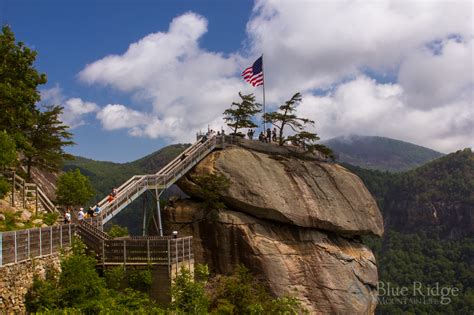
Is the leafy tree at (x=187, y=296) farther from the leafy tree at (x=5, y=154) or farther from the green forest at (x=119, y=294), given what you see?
the leafy tree at (x=5, y=154)

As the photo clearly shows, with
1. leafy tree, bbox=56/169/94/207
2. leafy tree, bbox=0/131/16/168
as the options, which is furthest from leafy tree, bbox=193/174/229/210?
leafy tree, bbox=0/131/16/168

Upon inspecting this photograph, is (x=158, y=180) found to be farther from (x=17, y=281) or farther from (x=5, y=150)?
(x=17, y=281)

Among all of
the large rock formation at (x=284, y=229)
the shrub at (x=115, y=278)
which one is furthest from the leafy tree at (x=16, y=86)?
the large rock formation at (x=284, y=229)

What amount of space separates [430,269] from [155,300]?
167 m

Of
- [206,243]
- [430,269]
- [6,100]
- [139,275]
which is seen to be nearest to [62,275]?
[139,275]

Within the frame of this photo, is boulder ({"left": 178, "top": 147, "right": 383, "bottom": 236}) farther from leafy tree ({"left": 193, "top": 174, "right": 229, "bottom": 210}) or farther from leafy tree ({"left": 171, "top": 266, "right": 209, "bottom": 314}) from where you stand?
leafy tree ({"left": 171, "top": 266, "right": 209, "bottom": 314})

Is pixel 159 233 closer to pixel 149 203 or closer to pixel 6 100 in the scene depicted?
pixel 149 203

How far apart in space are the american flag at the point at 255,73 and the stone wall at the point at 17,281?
85.2 feet

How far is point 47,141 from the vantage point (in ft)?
107

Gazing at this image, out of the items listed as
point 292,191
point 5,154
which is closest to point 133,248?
point 5,154

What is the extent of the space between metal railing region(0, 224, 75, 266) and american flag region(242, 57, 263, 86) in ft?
75.7

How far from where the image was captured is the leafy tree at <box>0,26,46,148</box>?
27375 mm

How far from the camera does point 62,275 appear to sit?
21.9 metres

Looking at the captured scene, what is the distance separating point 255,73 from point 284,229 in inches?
582
